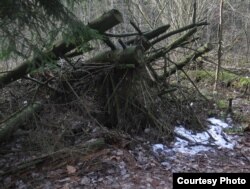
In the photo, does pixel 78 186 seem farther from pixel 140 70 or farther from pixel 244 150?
pixel 244 150

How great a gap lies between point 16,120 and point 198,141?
3204 millimetres

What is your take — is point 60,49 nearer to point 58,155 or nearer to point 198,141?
point 58,155

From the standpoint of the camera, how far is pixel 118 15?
585 centimetres

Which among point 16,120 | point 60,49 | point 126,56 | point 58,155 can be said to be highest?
point 60,49

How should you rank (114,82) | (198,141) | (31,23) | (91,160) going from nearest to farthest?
(31,23)
(91,160)
(114,82)
(198,141)

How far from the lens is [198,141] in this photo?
6680 millimetres

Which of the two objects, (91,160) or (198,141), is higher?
(91,160)

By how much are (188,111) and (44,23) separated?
342 cm

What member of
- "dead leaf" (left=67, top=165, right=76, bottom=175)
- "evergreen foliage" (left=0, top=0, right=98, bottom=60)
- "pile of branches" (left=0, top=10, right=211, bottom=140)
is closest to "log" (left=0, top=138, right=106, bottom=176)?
"dead leaf" (left=67, top=165, right=76, bottom=175)

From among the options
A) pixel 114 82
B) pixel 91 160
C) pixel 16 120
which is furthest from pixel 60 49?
pixel 91 160

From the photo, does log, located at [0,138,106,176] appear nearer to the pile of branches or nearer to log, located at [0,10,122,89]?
the pile of branches

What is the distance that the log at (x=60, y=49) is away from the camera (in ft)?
19.1

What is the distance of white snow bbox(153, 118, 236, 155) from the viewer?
247 inches

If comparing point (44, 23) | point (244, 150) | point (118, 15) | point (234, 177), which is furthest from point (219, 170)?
point (44, 23)
